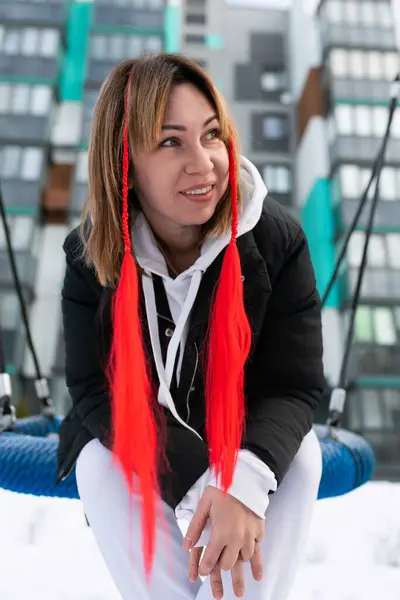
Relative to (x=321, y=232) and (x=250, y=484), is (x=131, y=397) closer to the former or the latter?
(x=250, y=484)

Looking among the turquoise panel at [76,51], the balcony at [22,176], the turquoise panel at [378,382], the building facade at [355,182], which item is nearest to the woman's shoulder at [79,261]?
the building facade at [355,182]

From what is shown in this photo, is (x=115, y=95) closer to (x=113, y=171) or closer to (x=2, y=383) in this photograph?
(x=113, y=171)

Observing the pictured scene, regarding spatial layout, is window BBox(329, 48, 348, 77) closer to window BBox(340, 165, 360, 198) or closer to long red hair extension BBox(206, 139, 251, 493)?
window BBox(340, 165, 360, 198)

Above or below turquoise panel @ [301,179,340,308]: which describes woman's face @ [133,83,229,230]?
above

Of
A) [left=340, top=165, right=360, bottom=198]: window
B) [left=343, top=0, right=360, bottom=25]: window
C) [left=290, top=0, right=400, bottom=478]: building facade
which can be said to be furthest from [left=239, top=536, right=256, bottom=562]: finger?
[left=343, top=0, right=360, bottom=25]: window

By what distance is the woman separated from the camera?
455 mm

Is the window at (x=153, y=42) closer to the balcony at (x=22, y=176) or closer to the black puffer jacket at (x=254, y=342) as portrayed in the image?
the balcony at (x=22, y=176)

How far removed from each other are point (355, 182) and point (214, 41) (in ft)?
7.07

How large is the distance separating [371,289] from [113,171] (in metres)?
4.39

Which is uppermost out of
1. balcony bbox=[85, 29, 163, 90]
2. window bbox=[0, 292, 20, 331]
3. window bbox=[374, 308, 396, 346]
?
balcony bbox=[85, 29, 163, 90]

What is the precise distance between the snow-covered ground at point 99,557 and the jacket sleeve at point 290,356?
17.3 inches

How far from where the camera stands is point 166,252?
0.57 metres

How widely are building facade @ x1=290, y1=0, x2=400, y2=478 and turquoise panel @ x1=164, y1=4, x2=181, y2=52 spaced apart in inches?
48.9

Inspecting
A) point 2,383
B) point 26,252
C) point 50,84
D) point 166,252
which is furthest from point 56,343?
point 166,252
